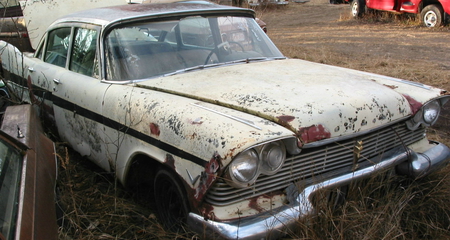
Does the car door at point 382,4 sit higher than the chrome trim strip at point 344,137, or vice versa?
the car door at point 382,4

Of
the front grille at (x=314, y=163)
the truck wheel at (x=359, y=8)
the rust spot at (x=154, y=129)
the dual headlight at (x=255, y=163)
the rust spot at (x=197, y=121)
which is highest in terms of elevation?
the truck wheel at (x=359, y=8)

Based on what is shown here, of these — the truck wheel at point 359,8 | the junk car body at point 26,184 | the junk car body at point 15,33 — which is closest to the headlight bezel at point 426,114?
the junk car body at point 26,184

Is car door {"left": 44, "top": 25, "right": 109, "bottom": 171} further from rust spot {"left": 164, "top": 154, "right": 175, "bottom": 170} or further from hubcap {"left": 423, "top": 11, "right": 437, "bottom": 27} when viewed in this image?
hubcap {"left": 423, "top": 11, "right": 437, "bottom": 27}

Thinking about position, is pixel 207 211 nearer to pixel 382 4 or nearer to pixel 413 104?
pixel 413 104

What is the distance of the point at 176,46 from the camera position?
3303 mm

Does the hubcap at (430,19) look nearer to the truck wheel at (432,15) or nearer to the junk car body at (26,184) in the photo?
the truck wheel at (432,15)

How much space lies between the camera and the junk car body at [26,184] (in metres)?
1.65

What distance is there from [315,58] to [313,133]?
5.71m

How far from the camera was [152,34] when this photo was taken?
10.7 ft

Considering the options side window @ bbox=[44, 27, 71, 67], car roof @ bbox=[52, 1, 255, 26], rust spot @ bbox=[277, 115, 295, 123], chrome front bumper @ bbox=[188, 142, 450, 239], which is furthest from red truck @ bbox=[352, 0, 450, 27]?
rust spot @ bbox=[277, 115, 295, 123]

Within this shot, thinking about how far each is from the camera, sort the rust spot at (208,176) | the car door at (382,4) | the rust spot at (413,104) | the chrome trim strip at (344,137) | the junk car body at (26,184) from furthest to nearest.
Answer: the car door at (382,4) < the rust spot at (413,104) < the chrome trim strip at (344,137) < the rust spot at (208,176) < the junk car body at (26,184)

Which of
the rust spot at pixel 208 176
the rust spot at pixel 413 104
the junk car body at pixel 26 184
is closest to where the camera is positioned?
the junk car body at pixel 26 184

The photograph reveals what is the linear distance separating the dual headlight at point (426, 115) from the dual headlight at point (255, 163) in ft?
3.64

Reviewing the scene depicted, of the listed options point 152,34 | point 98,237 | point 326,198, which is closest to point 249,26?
point 152,34
